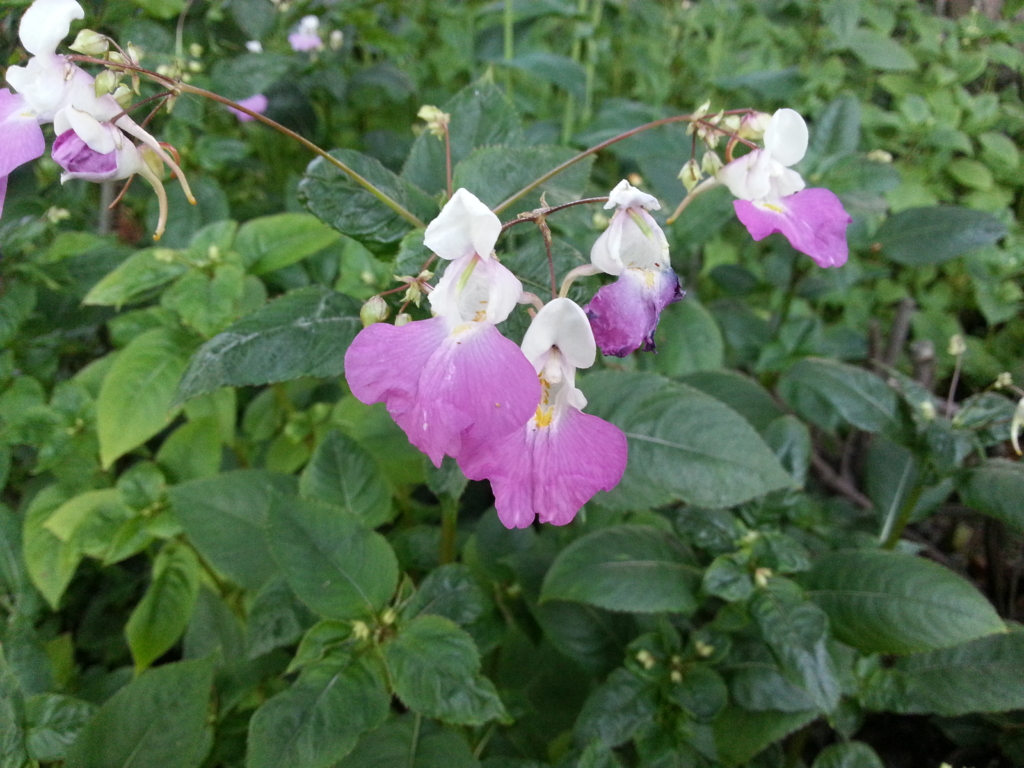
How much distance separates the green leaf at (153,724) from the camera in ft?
2.73

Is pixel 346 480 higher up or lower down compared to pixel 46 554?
higher up

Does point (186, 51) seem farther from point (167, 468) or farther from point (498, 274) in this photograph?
point (498, 274)

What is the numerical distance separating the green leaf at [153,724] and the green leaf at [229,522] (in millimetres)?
259

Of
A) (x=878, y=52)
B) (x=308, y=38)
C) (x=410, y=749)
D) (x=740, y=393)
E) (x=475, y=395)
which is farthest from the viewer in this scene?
(x=308, y=38)

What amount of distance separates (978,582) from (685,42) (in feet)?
6.61

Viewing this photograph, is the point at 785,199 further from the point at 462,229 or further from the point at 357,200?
the point at 357,200

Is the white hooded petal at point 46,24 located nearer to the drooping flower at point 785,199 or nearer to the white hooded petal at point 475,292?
the white hooded petal at point 475,292

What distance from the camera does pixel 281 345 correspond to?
84cm

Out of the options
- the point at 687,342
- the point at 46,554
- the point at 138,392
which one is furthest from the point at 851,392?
the point at 46,554

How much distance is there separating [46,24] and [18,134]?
0.37 ft

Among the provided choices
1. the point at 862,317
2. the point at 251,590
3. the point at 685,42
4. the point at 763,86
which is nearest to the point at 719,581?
the point at 251,590

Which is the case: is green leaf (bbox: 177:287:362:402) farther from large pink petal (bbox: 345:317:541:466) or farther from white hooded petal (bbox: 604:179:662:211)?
white hooded petal (bbox: 604:179:662:211)

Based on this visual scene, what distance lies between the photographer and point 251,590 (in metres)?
1.18

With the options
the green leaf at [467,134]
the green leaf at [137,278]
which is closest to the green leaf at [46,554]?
the green leaf at [137,278]
